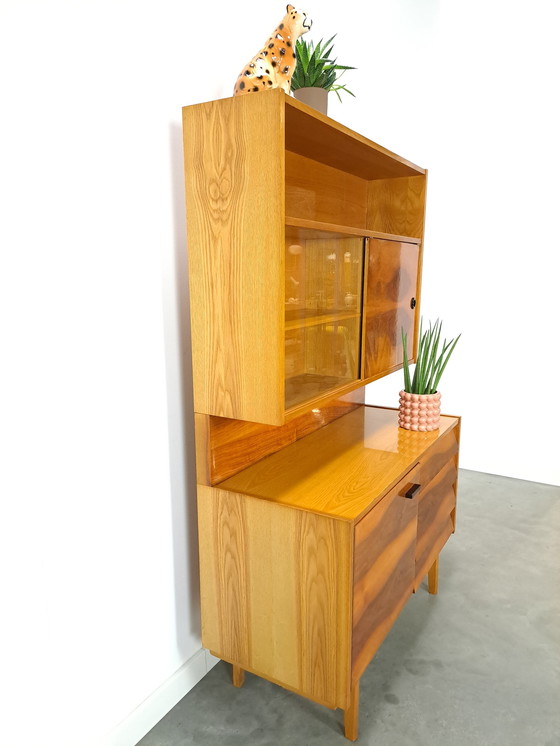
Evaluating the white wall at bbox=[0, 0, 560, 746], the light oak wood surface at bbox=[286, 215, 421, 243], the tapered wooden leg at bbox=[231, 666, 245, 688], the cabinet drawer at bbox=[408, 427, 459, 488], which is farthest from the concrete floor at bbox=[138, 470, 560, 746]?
A: the light oak wood surface at bbox=[286, 215, 421, 243]

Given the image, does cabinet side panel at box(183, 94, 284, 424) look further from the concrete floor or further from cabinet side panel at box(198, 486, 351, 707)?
the concrete floor

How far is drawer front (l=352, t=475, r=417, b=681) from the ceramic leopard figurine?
1.10 m

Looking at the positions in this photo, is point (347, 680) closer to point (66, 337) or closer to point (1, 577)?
point (1, 577)

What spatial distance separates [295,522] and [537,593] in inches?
54.8

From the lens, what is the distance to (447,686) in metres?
1.72

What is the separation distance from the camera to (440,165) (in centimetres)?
338

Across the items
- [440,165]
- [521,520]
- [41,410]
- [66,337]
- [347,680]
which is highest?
[440,165]

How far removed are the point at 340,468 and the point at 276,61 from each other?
1.11m

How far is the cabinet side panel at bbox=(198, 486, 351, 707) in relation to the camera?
1350 millimetres

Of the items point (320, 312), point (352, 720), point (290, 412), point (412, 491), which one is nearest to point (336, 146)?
point (320, 312)

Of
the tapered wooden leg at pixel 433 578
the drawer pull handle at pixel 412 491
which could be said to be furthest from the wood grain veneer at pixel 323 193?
the tapered wooden leg at pixel 433 578

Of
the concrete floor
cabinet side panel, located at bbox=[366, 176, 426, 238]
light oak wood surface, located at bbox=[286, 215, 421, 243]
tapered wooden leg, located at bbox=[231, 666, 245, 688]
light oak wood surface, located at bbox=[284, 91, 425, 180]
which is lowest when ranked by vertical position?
the concrete floor

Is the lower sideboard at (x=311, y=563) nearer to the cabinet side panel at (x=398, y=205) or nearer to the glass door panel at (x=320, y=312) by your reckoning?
the glass door panel at (x=320, y=312)

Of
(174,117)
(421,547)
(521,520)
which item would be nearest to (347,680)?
(421,547)
